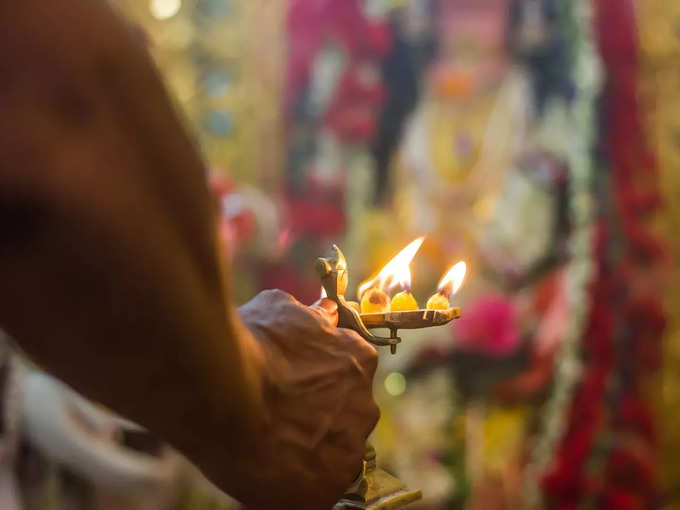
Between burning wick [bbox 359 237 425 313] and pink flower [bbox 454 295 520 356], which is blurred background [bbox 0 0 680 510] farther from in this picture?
burning wick [bbox 359 237 425 313]

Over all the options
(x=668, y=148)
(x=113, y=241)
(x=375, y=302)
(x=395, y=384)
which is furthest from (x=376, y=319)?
(x=668, y=148)

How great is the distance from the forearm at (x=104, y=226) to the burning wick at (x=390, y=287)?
9.2 inches

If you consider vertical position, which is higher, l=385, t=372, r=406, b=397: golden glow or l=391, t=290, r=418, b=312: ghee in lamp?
l=385, t=372, r=406, b=397: golden glow

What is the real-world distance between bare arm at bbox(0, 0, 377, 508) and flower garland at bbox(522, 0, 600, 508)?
174 cm

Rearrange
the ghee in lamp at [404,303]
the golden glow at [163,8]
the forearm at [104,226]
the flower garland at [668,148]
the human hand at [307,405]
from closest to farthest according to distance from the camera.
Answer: the forearm at [104,226], the human hand at [307,405], the ghee in lamp at [404,303], the golden glow at [163,8], the flower garland at [668,148]

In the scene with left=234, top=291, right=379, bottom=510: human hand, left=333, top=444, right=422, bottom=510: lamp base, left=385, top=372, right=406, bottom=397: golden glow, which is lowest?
left=333, top=444, right=422, bottom=510: lamp base

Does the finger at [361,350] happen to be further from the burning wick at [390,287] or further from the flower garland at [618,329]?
the flower garland at [618,329]

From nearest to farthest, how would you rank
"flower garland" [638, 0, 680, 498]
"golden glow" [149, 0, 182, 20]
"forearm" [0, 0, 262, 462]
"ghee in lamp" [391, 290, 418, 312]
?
1. "forearm" [0, 0, 262, 462]
2. "ghee in lamp" [391, 290, 418, 312]
3. "golden glow" [149, 0, 182, 20]
4. "flower garland" [638, 0, 680, 498]

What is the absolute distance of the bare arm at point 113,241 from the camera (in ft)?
1.12

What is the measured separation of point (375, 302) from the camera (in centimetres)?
67

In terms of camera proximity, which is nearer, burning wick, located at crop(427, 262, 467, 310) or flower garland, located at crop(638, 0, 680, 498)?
burning wick, located at crop(427, 262, 467, 310)

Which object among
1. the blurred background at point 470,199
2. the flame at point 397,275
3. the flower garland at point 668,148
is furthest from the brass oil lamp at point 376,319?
the flower garland at point 668,148

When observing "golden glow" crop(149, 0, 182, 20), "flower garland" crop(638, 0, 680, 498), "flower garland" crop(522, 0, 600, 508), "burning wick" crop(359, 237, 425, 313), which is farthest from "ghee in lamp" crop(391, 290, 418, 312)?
"flower garland" crop(638, 0, 680, 498)

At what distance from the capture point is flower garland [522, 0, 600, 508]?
6.72ft
